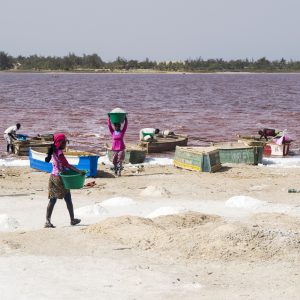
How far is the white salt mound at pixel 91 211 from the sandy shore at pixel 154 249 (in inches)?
0.9

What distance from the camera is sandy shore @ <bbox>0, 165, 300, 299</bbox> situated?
8742 millimetres

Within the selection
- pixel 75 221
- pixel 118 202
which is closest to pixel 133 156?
pixel 118 202

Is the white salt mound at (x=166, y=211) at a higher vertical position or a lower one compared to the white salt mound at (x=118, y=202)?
higher

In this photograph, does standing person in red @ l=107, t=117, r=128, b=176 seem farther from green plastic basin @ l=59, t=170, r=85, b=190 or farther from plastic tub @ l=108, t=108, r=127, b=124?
green plastic basin @ l=59, t=170, r=85, b=190

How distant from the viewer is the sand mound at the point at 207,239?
403 inches

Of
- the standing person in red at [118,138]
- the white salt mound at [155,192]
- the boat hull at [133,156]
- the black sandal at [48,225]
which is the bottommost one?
the boat hull at [133,156]

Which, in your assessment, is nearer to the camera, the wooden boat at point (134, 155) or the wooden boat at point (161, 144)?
the wooden boat at point (134, 155)

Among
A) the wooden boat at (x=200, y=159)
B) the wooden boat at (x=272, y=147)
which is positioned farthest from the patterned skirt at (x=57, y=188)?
the wooden boat at (x=272, y=147)

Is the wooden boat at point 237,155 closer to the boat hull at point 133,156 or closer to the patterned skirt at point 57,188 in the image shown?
the boat hull at point 133,156

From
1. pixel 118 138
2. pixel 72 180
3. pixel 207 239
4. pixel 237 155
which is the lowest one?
pixel 237 155

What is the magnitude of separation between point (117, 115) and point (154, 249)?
28.0 ft

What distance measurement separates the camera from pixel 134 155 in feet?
74.9

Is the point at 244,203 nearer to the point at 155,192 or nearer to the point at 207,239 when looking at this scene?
the point at 155,192

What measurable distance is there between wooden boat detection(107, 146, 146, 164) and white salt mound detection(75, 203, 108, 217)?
8.98 metres
